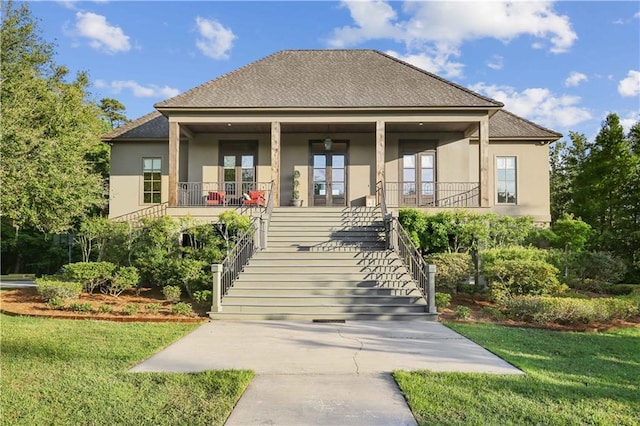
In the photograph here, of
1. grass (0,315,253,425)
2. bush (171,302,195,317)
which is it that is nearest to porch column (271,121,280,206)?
bush (171,302,195,317)

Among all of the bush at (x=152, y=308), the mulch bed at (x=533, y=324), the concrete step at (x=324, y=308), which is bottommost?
the mulch bed at (x=533, y=324)

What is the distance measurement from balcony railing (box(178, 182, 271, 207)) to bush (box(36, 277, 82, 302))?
5.28m

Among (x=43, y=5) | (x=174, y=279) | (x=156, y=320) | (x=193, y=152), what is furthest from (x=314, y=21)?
(x=156, y=320)

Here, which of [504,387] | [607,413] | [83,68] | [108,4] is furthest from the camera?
[83,68]

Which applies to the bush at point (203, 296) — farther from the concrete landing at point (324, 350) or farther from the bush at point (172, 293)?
the concrete landing at point (324, 350)

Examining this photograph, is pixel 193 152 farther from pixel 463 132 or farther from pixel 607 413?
pixel 607 413

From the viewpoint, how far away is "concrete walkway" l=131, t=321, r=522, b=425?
3844mm

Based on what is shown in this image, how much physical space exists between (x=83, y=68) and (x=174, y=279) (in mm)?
17446

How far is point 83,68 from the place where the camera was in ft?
73.0

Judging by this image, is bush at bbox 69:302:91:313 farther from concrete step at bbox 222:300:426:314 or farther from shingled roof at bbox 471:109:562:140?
shingled roof at bbox 471:109:562:140

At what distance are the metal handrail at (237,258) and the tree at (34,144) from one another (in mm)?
5585

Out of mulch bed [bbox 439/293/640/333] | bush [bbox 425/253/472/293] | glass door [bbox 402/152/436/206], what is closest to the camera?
mulch bed [bbox 439/293/640/333]

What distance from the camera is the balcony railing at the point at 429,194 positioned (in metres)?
15.4

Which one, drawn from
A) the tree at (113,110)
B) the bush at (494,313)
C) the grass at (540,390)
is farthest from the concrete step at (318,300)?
the tree at (113,110)
